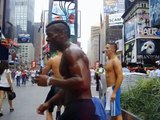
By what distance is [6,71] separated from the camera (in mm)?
11336

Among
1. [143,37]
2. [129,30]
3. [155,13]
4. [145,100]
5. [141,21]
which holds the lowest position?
[145,100]

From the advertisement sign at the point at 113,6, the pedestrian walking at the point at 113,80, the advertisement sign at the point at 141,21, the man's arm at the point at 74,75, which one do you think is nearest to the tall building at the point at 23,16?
the advertisement sign at the point at 113,6

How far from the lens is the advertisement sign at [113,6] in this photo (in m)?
133

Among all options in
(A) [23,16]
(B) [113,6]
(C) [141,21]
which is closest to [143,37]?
(C) [141,21]

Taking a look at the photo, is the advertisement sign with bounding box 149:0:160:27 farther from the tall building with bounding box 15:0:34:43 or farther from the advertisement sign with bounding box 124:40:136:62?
the tall building with bounding box 15:0:34:43

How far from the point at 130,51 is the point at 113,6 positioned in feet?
223

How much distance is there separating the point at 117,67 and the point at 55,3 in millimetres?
91655

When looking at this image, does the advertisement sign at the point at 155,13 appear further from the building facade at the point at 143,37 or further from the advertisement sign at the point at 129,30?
the advertisement sign at the point at 129,30

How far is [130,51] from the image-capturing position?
2815 inches

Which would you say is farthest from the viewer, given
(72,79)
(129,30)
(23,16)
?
(23,16)

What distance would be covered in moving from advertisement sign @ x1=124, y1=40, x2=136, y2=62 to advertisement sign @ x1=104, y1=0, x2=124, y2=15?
57.1 meters

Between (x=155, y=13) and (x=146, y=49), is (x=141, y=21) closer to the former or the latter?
(x=146, y=49)

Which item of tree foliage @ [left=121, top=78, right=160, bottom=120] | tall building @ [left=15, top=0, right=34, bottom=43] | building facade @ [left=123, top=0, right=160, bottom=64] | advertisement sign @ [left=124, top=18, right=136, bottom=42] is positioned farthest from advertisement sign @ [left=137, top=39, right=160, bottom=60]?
tall building @ [left=15, top=0, right=34, bottom=43]

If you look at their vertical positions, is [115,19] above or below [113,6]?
below
